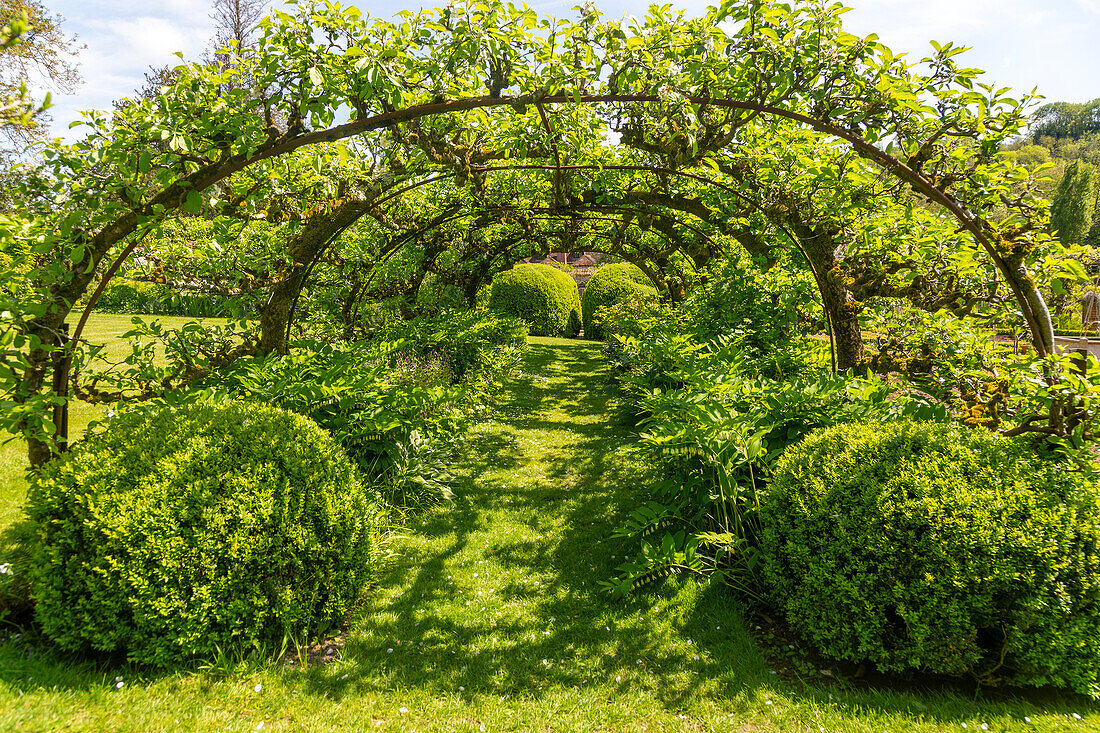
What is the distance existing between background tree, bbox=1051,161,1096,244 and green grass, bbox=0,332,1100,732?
41.4 metres

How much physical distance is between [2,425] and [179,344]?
6.00ft

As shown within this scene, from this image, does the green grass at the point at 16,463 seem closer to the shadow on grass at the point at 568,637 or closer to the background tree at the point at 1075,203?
the shadow on grass at the point at 568,637

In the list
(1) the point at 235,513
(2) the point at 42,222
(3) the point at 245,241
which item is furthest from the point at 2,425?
(3) the point at 245,241

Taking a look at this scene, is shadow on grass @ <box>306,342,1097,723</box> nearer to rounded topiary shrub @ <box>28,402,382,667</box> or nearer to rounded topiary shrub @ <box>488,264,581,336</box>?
rounded topiary shrub @ <box>28,402,382,667</box>

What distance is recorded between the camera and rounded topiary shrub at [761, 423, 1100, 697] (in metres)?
2.20

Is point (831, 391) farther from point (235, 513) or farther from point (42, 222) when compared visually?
point (42, 222)

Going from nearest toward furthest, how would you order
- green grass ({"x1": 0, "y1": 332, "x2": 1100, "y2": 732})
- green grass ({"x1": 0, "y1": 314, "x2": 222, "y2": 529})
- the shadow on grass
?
green grass ({"x1": 0, "y1": 332, "x2": 1100, "y2": 732}) → the shadow on grass → green grass ({"x1": 0, "y1": 314, "x2": 222, "y2": 529})

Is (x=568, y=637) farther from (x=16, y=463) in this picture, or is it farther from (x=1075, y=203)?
(x=1075, y=203)

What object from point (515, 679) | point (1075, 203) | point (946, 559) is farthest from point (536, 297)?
point (1075, 203)

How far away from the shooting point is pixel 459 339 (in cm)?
854

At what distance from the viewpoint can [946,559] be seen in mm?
2295

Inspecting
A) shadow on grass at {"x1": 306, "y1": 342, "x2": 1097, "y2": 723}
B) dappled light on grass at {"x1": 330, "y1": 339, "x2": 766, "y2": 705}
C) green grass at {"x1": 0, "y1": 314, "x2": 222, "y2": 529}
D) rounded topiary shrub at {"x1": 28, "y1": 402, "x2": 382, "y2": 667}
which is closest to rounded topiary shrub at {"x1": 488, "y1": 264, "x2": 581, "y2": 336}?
green grass at {"x1": 0, "y1": 314, "x2": 222, "y2": 529}

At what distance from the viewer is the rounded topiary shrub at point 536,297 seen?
18.4 meters

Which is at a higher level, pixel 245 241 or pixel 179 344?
pixel 245 241
